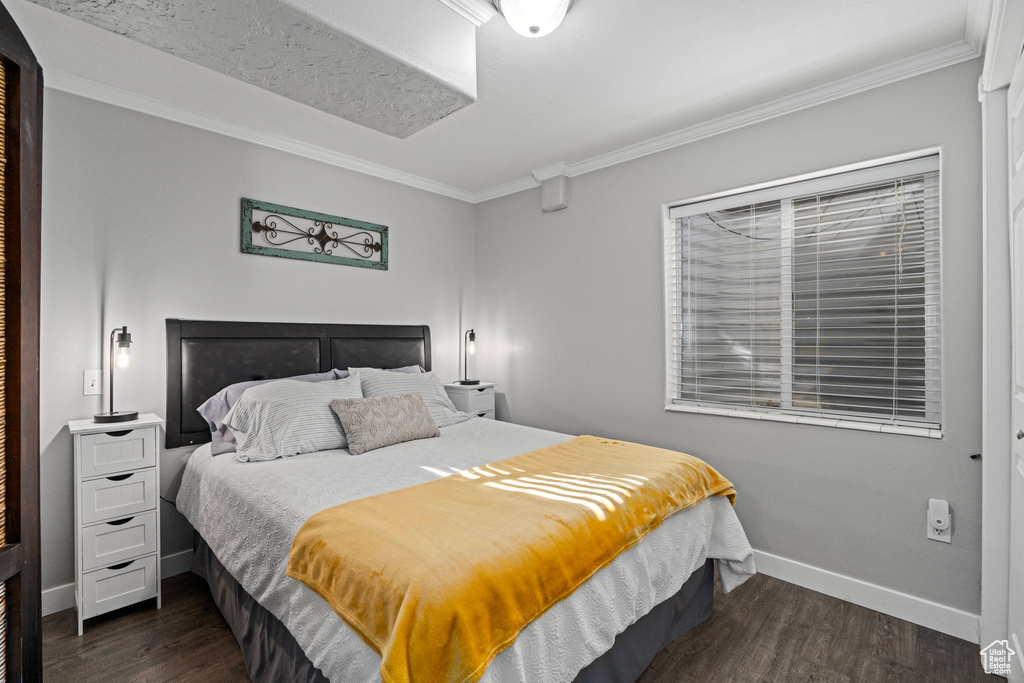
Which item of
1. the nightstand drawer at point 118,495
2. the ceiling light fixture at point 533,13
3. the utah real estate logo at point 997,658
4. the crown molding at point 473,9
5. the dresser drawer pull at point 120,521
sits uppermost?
the crown molding at point 473,9

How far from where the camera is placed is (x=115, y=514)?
90.0 inches

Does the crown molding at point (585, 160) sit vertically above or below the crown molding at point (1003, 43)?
above

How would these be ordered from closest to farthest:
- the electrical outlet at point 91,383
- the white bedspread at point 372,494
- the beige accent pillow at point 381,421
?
the white bedspread at point 372,494
the electrical outlet at point 91,383
the beige accent pillow at point 381,421

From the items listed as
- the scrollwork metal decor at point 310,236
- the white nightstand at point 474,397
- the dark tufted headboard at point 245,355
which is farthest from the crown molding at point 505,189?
the white nightstand at point 474,397

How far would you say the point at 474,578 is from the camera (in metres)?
1.28

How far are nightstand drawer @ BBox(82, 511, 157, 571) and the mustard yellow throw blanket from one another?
1293mm

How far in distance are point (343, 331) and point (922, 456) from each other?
3.28m

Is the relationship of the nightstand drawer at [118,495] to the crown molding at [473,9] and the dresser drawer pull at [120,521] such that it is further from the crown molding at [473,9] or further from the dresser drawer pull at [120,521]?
the crown molding at [473,9]

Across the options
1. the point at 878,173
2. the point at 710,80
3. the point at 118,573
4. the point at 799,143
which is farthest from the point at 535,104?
the point at 118,573

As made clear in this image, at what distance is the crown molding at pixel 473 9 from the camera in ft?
6.23

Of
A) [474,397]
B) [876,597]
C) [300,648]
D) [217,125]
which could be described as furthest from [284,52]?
[876,597]

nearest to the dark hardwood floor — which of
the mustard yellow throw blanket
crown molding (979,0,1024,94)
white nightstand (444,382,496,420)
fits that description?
the mustard yellow throw blanket

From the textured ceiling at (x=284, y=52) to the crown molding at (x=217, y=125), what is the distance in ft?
3.24

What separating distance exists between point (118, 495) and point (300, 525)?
1251 mm
